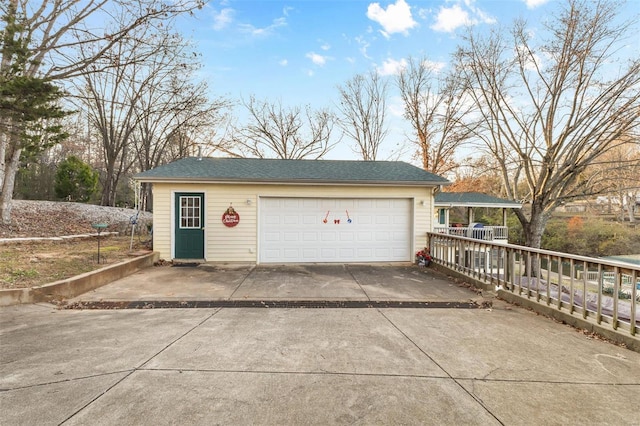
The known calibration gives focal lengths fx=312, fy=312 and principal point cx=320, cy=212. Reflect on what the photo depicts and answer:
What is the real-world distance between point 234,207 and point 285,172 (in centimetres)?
186

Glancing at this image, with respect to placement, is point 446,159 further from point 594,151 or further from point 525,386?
point 525,386

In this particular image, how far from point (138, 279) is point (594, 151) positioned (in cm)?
1639

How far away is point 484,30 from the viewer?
1380 cm

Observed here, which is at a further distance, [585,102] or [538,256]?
[585,102]

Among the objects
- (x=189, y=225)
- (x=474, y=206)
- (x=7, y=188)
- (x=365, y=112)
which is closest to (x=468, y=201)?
(x=474, y=206)

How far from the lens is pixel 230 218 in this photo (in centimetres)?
885

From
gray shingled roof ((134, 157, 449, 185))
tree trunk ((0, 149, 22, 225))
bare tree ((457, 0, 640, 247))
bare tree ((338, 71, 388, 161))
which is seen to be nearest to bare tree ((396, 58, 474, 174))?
bare tree ((338, 71, 388, 161))

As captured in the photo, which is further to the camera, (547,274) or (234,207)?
(234,207)

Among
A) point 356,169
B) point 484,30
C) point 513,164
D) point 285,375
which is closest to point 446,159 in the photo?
point 513,164

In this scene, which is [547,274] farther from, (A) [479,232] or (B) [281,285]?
(A) [479,232]

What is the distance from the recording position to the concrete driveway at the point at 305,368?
219cm

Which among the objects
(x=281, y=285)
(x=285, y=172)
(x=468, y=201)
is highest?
(x=285, y=172)

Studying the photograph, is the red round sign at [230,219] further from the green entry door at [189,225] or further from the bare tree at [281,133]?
the bare tree at [281,133]

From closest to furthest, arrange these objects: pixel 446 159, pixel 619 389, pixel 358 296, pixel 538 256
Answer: pixel 619 389 < pixel 538 256 < pixel 358 296 < pixel 446 159
